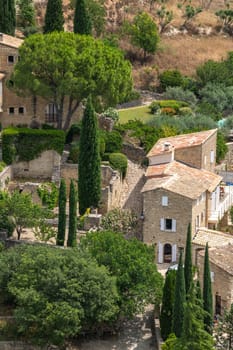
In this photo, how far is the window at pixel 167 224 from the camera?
175ft

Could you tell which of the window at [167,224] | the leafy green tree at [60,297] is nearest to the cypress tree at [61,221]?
the leafy green tree at [60,297]

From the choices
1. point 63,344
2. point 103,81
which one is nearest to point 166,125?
point 103,81

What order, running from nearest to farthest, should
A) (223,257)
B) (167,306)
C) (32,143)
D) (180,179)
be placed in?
(167,306), (223,257), (180,179), (32,143)

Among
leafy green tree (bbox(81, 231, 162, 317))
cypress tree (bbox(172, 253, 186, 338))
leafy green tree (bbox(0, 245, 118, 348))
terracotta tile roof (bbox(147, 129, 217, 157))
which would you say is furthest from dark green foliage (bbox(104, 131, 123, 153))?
cypress tree (bbox(172, 253, 186, 338))

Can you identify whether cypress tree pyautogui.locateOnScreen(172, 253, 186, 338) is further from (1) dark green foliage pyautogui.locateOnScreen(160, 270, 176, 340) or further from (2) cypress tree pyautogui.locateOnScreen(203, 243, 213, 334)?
(1) dark green foliage pyautogui.locateOnScreen(160, 270, 176, 340)

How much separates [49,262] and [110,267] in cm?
321

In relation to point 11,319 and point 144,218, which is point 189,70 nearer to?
point 144,218

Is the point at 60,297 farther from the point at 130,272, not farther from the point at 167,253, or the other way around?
the point at 167,253

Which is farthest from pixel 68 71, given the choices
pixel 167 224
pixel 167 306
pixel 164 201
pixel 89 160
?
pixel 167 306

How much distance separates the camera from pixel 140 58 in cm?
9531

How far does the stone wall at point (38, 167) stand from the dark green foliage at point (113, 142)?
3851 mm

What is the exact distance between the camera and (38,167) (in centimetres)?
6116

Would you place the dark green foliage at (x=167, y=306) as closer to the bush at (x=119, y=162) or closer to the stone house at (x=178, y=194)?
the stone house at (x=178, y=194)

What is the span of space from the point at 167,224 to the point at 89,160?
640 centimetres
